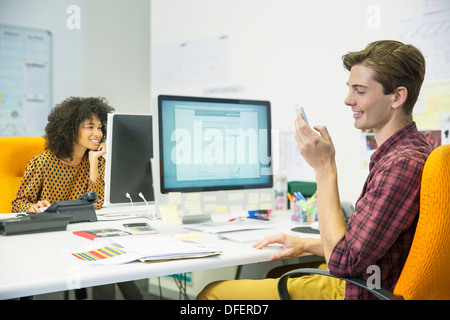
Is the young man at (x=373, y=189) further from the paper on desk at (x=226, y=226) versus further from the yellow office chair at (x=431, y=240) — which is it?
the paper on desk at (x=226, y=226)

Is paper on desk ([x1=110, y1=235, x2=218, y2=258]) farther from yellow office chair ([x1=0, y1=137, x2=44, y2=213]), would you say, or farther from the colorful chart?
yellow office chair ([x1=0, y1=137, x2=44, y2=213])

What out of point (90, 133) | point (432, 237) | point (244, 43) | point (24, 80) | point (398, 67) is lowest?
point (432, 237)

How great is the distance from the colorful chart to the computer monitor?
2.01 feet

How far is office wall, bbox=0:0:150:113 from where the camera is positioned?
320 cm

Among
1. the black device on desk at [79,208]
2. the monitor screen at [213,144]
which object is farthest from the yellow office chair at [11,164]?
the monitor screen at [213,144]

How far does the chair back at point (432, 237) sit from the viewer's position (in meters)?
0.96

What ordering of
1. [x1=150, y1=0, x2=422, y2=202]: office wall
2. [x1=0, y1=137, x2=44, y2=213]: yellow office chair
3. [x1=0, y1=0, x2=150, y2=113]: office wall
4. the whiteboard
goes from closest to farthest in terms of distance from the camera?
[x1=0, y1=137, x2=44, y2=213]: yellow office chair → [x1=150, y1=0, x2=422, y2=202]: office wall → the whiteboard → [x1=0, y1=0, x2=150, y2=113]: office wall

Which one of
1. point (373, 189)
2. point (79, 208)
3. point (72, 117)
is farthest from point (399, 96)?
point (72, 117)

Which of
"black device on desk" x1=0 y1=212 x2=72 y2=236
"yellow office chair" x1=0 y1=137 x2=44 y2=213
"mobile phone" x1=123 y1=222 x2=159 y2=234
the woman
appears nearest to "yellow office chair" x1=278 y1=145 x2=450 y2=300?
"mobile phone" x1=123 y1=222 x2=159 y2=234

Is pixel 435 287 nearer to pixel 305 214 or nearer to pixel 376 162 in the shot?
pixel 376 162

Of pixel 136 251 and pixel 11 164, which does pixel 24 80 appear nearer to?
pixel 11 164

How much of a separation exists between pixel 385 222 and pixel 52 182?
5.27 ft

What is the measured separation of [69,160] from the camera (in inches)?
87.8
